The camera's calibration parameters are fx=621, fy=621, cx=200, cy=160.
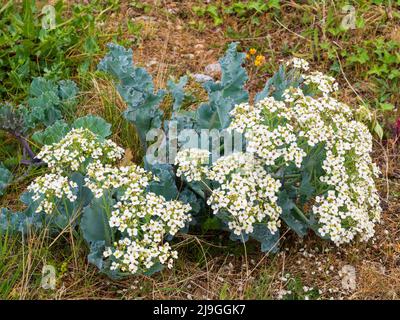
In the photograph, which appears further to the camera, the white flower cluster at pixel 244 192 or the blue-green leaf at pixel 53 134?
the blue-green leaf at pixel 53 134

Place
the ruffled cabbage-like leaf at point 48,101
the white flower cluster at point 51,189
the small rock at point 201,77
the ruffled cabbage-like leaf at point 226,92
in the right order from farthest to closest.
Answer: the small rock at point 201,77 < the ruffled cabbage-like leaf at point 48,101 < the ruffled cabbage-like leaf at point 226,92 < the white flower cluster at point 51,189

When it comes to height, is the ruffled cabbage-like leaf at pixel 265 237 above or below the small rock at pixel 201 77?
below

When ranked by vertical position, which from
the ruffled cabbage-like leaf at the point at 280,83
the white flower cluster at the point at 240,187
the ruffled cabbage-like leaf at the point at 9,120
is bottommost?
the white flower cluster at the point at 240,187

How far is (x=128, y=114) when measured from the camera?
9.22 feet

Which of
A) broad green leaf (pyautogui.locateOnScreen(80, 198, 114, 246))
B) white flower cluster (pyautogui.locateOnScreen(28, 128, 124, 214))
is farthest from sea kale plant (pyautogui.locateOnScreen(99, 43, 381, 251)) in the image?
broad green leaf (pyautogui.locateOnScreen(80, 198, 114, 246))

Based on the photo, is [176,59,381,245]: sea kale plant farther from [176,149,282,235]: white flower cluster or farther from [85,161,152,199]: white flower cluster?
[85,161,152,199]: white flower cluster

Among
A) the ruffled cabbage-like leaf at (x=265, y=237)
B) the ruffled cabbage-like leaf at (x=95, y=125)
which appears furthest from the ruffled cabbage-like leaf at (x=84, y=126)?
the ruffled cabbage-like leaf at (x=265, y=237)

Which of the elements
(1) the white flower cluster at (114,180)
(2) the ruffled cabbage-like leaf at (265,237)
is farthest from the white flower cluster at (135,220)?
(2) the ruffled cabbage-like leaf at (265,237)

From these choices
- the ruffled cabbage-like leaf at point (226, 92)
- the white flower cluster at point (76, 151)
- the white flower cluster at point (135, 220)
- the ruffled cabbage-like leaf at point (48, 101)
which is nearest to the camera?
the white flower cluster at point (135, 220)

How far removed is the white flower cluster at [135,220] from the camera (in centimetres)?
231

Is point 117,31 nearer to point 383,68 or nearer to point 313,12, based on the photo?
point 313,12

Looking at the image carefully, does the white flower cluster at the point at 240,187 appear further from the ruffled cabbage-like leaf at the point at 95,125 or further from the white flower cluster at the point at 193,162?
the ruffled cabbage-like leaf at the point at 95,125

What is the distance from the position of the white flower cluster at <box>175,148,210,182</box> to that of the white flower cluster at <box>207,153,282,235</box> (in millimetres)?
42

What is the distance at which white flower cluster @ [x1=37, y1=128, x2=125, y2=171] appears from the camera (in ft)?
8.33
